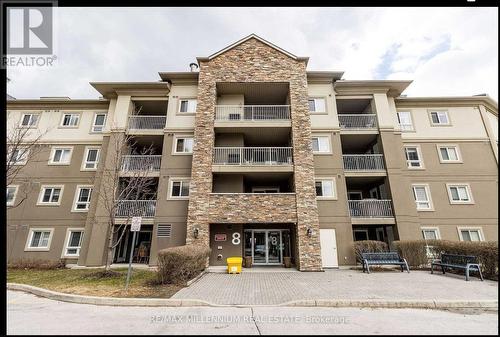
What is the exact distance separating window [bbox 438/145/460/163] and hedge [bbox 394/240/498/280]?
7.72 m

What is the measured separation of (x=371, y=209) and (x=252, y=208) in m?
8.03

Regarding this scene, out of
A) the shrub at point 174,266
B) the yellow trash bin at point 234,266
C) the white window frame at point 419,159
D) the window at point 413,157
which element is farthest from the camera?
the window at point 413,157

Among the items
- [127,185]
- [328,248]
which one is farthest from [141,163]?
[328,248]

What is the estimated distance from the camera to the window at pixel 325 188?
1622 centimetres

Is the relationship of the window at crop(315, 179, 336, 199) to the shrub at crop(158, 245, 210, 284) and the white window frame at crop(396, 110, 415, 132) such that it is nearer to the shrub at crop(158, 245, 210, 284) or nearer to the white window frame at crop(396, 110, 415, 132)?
the white window frame at crop(396, 110, 415, 132)

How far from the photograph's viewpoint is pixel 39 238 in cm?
1653

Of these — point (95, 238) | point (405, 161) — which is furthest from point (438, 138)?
point (95, 238)

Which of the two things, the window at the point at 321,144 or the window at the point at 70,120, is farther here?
the window at the point at 70,120

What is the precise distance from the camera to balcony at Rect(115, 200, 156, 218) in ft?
51.5

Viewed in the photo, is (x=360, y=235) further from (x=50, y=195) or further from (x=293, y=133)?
(x=50, y=195)

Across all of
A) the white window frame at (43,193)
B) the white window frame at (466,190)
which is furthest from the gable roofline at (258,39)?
the white window frame at (43,193)

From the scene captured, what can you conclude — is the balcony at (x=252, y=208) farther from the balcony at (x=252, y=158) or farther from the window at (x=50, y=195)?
the window at (x=50, y=195)

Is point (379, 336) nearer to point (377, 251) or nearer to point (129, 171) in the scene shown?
point (377, 251)

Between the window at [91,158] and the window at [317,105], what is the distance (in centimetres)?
1652
